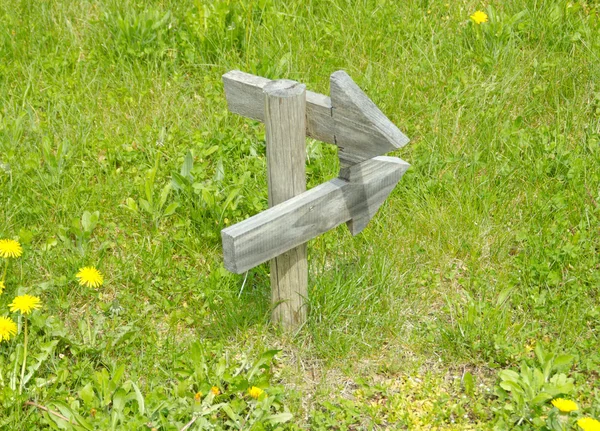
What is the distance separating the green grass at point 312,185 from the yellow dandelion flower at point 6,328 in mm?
173

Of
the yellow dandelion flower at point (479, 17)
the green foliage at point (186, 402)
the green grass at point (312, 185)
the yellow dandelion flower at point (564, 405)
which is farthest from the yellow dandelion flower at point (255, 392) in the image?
the yellow dandelion flower at point (479, 17)

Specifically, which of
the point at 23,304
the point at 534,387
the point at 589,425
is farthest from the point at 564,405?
the point at 23,304

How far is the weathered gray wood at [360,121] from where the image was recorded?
103 inches

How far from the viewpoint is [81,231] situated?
3.66 m

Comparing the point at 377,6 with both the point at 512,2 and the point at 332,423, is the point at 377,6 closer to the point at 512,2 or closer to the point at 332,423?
the point at 512,2

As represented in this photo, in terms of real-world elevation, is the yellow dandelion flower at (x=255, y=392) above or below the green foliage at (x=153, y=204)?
below

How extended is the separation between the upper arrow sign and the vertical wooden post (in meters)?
0.07

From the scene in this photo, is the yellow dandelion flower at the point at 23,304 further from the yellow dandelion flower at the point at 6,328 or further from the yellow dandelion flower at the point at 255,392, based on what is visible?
the yellow dandelion flower at the point at 255,392

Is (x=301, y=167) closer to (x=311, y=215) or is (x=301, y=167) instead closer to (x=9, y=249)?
(x=311, y=215)

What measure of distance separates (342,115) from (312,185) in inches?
52.6

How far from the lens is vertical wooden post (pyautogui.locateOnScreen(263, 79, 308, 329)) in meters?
2.72

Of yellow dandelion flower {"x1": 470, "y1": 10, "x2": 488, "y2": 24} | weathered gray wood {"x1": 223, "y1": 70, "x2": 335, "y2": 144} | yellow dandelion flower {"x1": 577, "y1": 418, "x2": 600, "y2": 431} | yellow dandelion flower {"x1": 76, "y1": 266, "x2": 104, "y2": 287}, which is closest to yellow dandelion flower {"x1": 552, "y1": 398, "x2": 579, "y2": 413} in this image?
yellow dandelion flower {"x1": 577, "y1": 418, "x2": 600, "y2": 431}

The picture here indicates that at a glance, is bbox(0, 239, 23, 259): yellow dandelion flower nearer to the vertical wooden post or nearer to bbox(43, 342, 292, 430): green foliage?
bbox(43, 342, 292, 430): green foliage

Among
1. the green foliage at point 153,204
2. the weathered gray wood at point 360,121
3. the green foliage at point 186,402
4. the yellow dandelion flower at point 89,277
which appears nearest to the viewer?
the weathered gray wood at point 360,121
